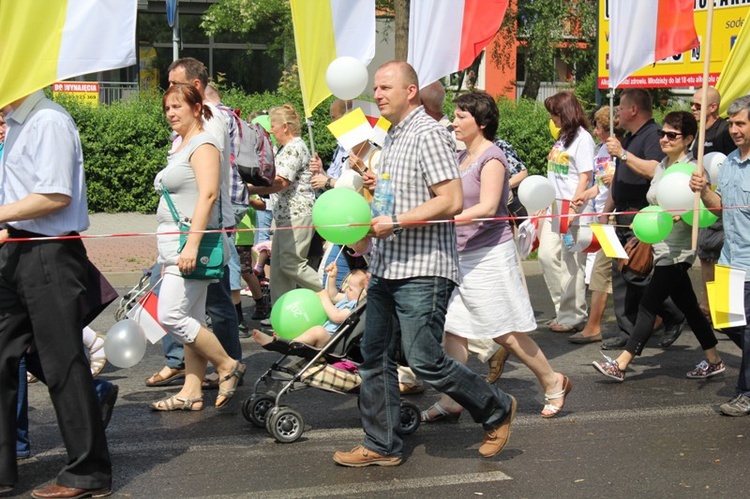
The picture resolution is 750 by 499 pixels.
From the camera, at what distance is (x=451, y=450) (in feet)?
18.2

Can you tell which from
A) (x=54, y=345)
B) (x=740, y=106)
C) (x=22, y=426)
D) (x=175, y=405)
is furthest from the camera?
(x=175, y=405)

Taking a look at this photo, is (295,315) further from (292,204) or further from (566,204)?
(566,204)

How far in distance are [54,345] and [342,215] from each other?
4.65 feet

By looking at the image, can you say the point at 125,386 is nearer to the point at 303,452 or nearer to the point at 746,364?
the point at 303,452

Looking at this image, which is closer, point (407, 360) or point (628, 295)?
point (407, 360)

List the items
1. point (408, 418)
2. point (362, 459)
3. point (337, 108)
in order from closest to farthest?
point (362, 459) → point (408, 418) → point (337, 108)

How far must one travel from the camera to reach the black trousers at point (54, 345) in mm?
4633

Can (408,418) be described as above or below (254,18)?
below

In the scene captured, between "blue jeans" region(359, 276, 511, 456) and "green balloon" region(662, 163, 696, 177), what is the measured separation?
2.22 m

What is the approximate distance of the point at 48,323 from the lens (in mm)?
4641

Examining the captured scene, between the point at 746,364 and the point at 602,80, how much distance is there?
7.65 meters

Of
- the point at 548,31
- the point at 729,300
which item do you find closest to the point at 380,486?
the point at 729,300

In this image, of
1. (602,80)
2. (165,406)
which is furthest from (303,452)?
(602,80)

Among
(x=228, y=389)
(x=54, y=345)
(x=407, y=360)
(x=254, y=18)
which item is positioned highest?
(x=254, y=18)
